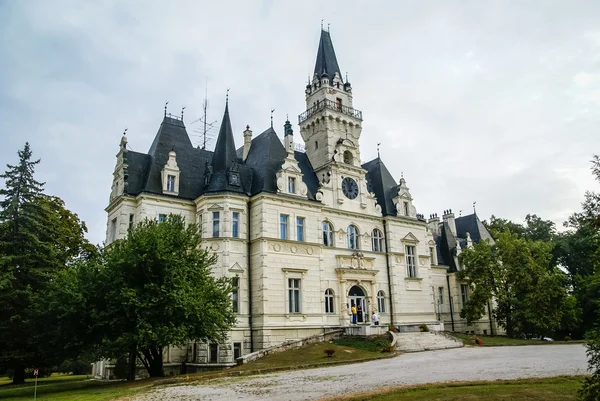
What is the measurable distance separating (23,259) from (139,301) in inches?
459

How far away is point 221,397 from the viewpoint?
16.2 m

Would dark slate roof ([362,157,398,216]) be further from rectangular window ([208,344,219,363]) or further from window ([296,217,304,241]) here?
rectangular window ([208,344,219,363])

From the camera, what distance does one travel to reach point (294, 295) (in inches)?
1432

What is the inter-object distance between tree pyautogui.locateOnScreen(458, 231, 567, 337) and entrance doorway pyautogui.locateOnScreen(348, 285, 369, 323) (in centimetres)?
1131

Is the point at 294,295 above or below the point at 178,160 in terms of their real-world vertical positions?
below

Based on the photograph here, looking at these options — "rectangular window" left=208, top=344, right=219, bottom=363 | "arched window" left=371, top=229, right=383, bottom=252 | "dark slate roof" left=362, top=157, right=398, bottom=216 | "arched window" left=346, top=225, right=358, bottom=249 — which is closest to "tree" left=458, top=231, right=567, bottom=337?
"dark slate roof" left=362, top=157, right=398, bottom=216

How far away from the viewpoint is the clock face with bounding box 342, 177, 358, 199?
42969mm

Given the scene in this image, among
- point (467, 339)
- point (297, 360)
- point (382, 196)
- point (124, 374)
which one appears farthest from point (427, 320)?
point (124, 374)

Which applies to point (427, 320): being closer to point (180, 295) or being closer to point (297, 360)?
point (297, 360)

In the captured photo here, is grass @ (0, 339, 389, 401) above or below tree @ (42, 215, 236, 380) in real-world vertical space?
below

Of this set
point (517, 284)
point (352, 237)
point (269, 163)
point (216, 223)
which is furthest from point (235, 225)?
point (517, 284)

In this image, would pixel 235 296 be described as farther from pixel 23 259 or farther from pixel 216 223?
pixel 23 259

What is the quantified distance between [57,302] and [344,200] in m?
24.1

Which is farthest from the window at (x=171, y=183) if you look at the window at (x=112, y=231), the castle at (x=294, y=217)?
the window at (x=112, y=231)
